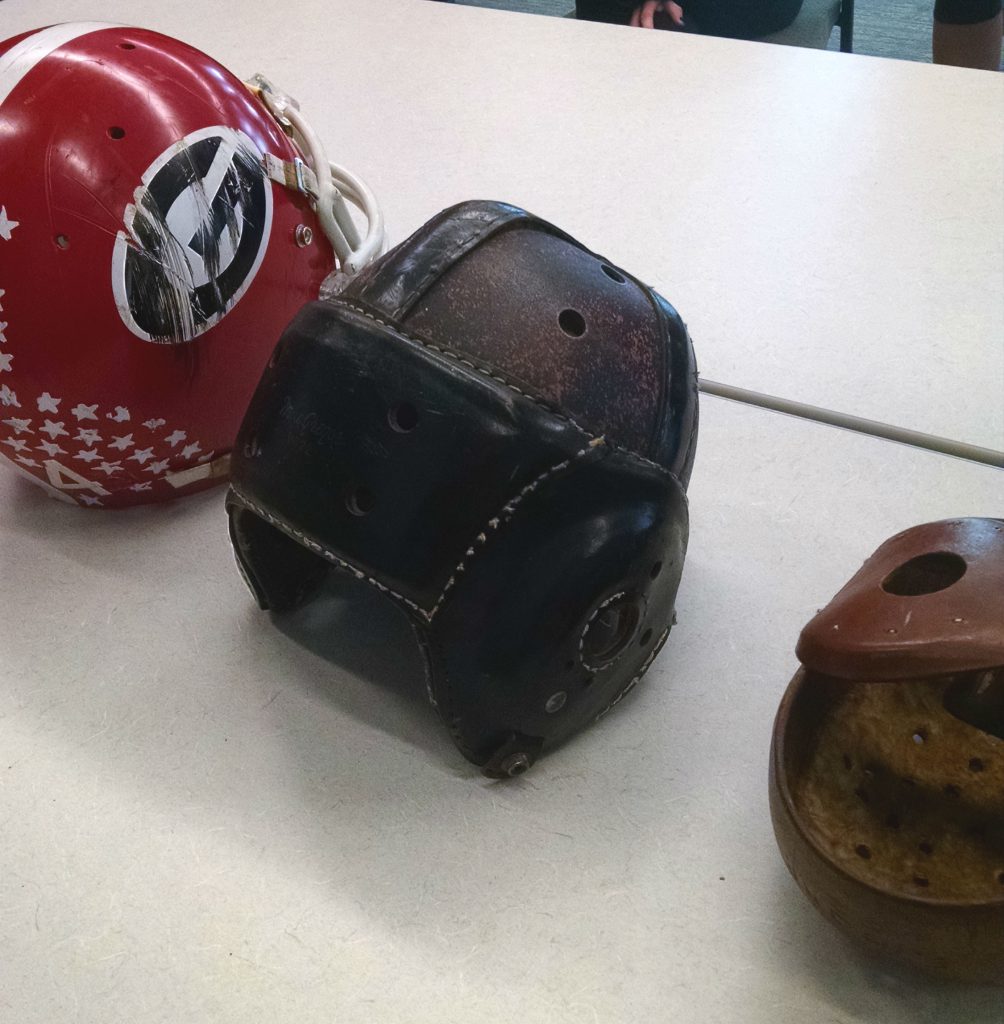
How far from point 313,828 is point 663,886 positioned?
22 centimetres

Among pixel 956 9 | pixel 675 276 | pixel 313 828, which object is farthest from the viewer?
pixel 956 9

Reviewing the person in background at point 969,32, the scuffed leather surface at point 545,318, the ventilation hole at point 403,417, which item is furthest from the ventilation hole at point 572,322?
the person in background at point 969,32

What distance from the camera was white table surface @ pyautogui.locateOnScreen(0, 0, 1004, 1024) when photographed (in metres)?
0.66

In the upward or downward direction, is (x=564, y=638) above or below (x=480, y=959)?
above

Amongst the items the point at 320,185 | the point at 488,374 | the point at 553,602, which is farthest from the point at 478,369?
the point at 320,185

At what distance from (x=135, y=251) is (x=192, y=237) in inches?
1.6

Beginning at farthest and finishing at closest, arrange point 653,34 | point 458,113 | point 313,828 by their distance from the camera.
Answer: point 653,34 < point 458,113 < point 313,828

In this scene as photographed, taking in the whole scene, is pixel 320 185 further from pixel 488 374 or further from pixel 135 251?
pixel 488 374

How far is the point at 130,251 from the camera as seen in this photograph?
0.79 metres

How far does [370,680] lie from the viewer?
0.82 m

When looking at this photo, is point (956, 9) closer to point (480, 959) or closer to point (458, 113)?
point (458, 113)

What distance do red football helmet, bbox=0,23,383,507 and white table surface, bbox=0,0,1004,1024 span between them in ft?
0.41

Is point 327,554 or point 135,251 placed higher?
point 135,251

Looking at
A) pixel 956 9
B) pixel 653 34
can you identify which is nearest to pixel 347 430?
pixel 653 34
